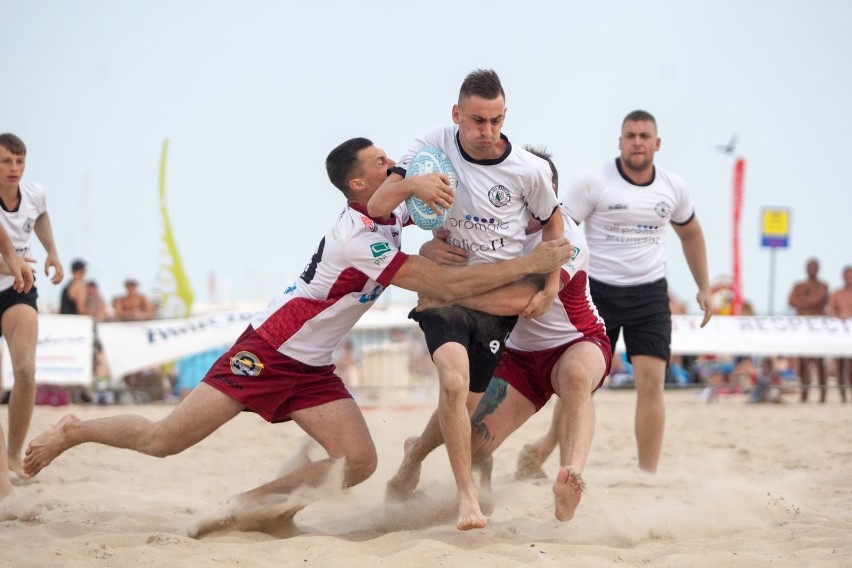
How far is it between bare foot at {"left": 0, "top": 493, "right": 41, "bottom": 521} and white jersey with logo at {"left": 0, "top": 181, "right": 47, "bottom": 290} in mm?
1756

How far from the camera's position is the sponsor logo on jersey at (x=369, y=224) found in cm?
503

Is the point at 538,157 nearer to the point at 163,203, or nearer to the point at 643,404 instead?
the point at 643,404

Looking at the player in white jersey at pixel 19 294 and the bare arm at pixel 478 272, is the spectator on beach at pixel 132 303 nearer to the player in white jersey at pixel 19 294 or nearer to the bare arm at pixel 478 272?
the player in white jersey at pixel 19 294

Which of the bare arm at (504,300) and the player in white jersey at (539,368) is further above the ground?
the bare arm at (504,300)

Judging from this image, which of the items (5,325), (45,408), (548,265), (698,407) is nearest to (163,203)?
(45,408)

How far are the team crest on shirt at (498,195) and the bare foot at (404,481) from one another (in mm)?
1410

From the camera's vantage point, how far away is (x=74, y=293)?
13.7 m

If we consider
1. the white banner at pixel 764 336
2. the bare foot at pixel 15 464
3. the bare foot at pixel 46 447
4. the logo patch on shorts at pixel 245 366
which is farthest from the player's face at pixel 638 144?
the white banner at pixel 764 336

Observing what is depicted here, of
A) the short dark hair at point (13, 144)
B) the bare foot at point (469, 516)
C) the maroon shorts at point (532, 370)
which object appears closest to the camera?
the bare foot at point (469, 516)

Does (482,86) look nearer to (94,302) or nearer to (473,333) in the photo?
(473,333)

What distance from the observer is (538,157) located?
514 cm

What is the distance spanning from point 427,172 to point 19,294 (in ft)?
10.1

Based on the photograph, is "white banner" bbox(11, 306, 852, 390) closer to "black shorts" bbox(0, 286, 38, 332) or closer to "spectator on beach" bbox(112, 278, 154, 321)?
"spectator on beach" bbox(112, 278, 154, 321)

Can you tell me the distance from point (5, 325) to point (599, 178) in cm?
387
